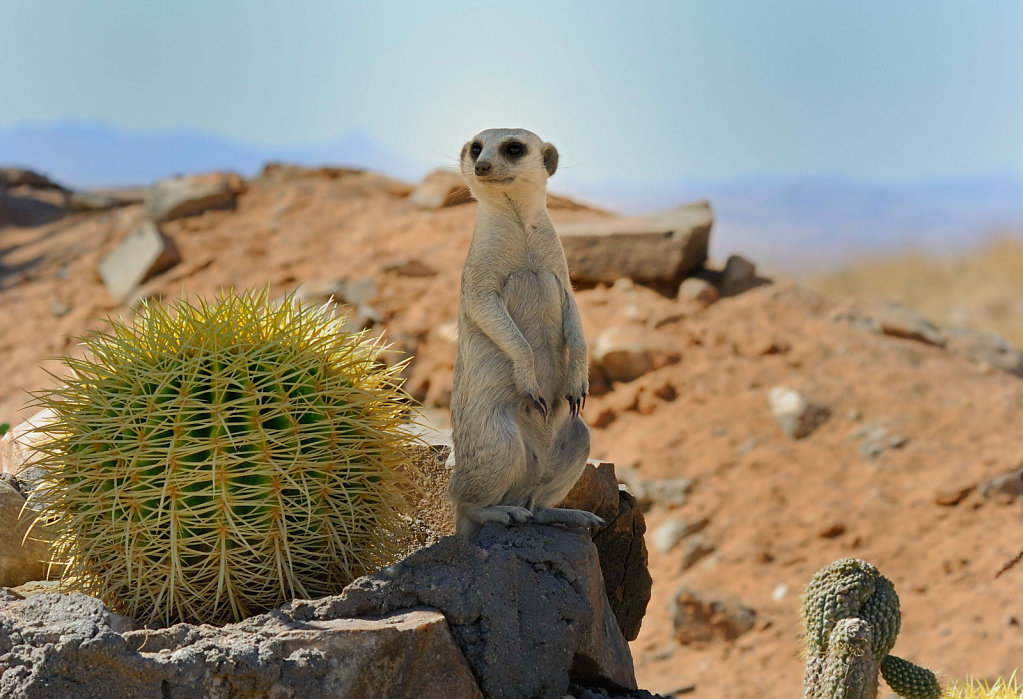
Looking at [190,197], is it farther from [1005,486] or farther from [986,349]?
[1005,486]

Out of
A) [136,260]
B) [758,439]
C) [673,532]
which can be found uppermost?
[136,260]

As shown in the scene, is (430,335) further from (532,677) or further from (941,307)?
(941,307)

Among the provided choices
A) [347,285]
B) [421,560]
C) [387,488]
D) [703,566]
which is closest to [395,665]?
[421,560]

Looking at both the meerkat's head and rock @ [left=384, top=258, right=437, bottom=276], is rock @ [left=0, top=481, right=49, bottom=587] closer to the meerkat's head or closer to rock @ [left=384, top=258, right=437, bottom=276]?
the meerkat's head

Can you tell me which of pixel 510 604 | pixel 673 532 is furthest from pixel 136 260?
pixel 510 604

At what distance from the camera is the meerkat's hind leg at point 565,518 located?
13.8ft

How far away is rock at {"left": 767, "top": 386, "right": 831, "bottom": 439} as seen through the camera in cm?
906

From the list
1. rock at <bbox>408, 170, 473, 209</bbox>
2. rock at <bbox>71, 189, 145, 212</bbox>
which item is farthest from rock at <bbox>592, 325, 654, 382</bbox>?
rock at <bbox>71, 189, 145, 212</bbox>

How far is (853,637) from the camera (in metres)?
4.09

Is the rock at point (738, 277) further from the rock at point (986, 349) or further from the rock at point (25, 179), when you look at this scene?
the rock at point (25, 179)

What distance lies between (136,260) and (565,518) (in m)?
11.4

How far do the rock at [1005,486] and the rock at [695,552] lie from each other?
207 centimetres

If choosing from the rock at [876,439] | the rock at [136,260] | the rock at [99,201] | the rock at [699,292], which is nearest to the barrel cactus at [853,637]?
the rock at [876,439]

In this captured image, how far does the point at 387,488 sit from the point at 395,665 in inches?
33.6
